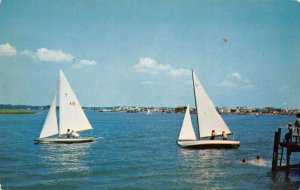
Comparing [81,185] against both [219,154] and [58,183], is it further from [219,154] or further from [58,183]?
[219,154]

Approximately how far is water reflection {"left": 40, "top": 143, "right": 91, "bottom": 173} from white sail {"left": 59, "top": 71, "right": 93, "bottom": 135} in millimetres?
2724

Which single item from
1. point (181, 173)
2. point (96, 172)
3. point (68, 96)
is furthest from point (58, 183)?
point (68, 96)

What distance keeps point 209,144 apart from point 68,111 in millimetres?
20515

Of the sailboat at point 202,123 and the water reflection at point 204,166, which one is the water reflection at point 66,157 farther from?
the sailboat at point 202,123

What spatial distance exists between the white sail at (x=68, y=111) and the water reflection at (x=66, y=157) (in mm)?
2724

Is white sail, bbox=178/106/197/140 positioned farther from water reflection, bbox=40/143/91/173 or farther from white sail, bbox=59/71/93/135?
white sail, bbox=59/71/93/135

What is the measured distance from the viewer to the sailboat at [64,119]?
55531mm

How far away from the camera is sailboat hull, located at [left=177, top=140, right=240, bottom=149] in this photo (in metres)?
49.9

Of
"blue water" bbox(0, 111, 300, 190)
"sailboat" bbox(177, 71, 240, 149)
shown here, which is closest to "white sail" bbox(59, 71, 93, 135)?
"blue water" bbox(0, 111, 300, 190)

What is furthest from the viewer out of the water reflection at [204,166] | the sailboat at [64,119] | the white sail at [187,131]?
the sailboat at [64,119]

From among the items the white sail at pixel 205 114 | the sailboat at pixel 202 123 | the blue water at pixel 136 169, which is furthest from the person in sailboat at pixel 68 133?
the white sail at pixel 205 114

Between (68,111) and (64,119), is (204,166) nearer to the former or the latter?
(64,119)

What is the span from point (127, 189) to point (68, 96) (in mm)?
30588

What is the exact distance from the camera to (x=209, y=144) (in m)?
49.9
